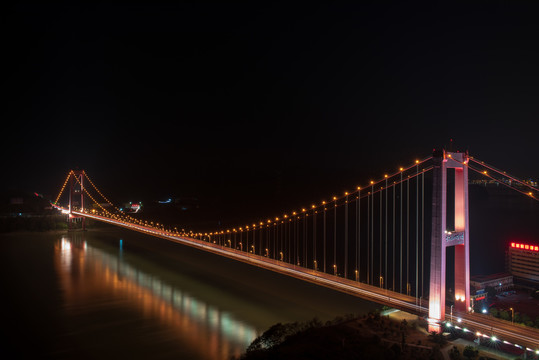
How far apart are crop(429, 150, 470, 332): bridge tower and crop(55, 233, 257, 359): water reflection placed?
351 cm

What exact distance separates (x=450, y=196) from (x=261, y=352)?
29544 mm

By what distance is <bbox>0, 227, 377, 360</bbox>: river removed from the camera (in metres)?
7.86

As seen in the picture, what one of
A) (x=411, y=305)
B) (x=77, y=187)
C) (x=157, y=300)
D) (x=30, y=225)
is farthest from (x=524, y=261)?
(x=77, y=187)

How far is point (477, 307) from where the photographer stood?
8.27 m

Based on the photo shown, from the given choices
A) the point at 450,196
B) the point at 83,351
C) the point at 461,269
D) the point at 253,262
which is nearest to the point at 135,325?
the point at 83,351

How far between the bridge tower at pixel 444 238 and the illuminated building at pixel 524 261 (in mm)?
6141

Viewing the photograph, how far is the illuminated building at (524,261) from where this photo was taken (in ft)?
39.8

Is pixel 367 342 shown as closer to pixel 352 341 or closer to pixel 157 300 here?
pixel 352 341

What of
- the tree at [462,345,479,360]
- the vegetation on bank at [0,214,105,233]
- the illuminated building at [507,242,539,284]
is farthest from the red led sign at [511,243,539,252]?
the vegetation on bank at [0,214,105,233]

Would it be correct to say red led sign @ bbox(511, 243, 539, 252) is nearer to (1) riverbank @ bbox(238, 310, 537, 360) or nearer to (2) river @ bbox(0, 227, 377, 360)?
(2) river @ bbox(0, 227, 377, 360)

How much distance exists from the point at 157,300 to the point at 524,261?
10577mm

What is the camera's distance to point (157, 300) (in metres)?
10.7

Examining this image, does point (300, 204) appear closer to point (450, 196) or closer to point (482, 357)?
point (450, 196)

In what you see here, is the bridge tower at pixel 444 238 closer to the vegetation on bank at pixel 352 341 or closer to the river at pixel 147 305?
the vegetation on bank at pixel 352 341
